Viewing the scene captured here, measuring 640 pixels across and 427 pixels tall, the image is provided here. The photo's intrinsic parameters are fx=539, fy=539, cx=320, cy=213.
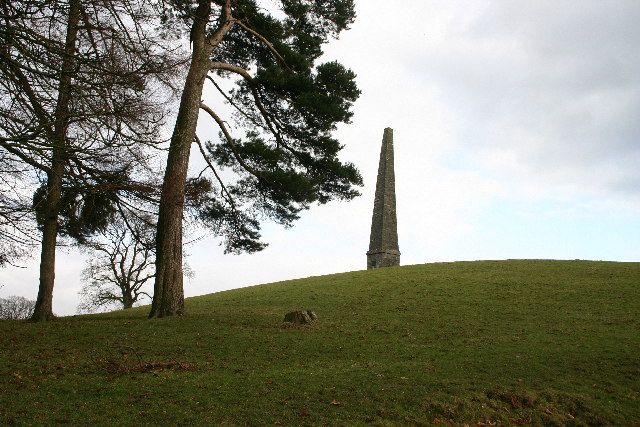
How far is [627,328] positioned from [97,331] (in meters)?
14.9

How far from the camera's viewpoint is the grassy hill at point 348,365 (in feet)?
28.1

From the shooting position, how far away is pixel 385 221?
3900cm

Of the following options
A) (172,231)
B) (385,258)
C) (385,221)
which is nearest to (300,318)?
(172,231)

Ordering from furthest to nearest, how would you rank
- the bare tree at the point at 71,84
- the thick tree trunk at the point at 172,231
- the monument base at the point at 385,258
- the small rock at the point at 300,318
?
1. the monument base at the point at 385,258
2. the small rock at the point at 300,318
3. the thick tree trunk at the point at 172,231
4. the bare tree at the point at 71,84

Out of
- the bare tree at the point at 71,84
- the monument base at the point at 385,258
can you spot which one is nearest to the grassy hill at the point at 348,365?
the bare tree at the point at 71,84

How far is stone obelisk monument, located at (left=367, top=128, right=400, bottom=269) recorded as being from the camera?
3866 centimetres

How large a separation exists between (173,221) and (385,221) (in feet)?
80.4

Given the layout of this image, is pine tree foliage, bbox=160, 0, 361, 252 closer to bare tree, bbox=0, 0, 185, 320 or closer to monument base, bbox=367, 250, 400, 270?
bare tree, bbox=0, 0, 185, 320

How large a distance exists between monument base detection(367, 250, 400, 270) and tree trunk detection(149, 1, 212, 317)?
23498mm

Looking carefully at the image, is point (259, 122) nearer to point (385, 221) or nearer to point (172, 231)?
point (172, 231)

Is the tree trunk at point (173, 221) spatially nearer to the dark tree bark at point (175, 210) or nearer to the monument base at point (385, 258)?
the dark tree bark at point (175, 210)

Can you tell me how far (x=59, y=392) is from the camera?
8938 mm

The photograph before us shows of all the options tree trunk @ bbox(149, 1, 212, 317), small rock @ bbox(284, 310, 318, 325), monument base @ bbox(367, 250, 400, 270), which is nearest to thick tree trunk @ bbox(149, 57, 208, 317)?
tree trunk @ bbox(149, 1, 212, 317)

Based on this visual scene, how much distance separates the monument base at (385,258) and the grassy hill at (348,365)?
17.6m
